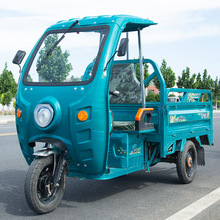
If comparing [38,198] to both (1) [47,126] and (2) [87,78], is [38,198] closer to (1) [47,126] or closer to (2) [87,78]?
(1) [47,126]

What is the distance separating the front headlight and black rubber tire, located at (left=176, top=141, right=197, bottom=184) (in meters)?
2.51

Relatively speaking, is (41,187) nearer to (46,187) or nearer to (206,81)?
(46,187)

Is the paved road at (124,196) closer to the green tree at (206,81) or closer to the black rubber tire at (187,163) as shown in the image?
the black rubber tire at (187,163)

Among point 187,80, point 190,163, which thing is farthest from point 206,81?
point 190,163

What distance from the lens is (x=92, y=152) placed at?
15.2ft

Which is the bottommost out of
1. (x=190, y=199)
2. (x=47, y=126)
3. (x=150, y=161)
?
(x=190, y=199)

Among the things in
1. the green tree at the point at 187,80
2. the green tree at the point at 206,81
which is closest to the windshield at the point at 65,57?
Result: the green tree at the point at 187,80

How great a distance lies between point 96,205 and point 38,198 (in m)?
0.86

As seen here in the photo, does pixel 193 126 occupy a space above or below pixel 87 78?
below

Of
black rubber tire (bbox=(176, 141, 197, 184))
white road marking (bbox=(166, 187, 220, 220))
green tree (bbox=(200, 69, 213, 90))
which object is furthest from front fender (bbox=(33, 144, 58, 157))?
green tree (bbox=(200, 69, 213, 90))

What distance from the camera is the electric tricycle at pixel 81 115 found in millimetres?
4582

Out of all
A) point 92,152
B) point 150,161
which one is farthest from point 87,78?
point 150,161

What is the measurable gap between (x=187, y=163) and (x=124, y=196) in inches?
56.4

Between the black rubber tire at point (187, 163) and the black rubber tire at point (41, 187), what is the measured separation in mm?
2204
